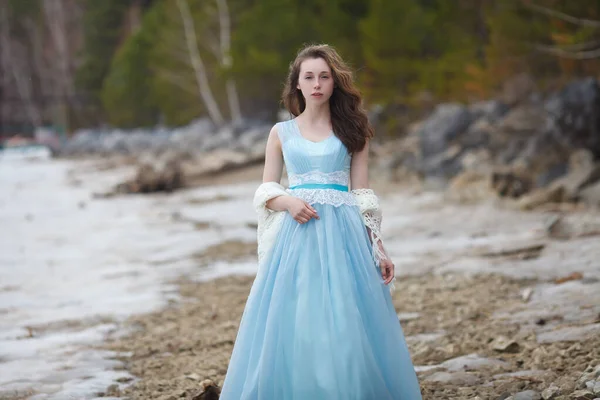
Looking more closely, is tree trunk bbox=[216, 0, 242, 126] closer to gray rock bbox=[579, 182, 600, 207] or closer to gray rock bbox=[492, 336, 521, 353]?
gray rock bbox=[579, 182, 600, 207]

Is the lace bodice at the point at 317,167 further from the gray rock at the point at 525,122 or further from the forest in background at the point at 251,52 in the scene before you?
the gray rock at the point at 525,122

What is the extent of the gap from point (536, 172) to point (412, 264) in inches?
159

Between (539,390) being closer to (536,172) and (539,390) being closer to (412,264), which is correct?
(412,264)

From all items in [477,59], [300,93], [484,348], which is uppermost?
[477,59]

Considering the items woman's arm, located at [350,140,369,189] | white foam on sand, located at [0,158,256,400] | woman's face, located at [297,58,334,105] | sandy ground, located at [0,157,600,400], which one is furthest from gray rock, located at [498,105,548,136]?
woman's face, located at [297,58,334,105]

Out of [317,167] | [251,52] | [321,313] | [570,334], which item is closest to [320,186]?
[317,167]

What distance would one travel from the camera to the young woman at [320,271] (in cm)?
271

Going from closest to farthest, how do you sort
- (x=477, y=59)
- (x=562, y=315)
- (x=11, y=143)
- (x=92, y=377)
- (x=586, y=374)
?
1. (x=586, y=374)
2. (x=92, y=377)
3. (x=562, y=315)
4. (x=477, y=59)
5. (x=11, y=143)

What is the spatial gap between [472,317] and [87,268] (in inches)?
155

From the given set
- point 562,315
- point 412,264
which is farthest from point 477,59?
point 562,315

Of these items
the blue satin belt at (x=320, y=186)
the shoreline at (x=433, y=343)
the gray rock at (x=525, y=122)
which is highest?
the gray rock at (x=525, y=122)

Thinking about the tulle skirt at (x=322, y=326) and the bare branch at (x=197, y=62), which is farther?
the bare branch at (x=197, y=62)

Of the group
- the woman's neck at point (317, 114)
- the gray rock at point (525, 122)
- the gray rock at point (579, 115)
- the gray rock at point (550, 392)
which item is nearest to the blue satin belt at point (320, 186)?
the woman's neck at point (317, 114)

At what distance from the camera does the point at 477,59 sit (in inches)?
651
